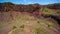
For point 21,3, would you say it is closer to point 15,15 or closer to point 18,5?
point 18,5

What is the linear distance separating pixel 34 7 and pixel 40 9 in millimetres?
147

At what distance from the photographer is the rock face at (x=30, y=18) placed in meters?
2.85

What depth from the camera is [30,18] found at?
9.83 ft

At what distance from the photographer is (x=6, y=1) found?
10.1ft

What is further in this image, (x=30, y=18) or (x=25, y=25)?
(x=30, y=18)

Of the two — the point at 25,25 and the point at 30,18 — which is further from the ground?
the point at 30,18

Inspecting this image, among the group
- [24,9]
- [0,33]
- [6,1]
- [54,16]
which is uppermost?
[6,1]

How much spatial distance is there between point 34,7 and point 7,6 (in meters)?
0.61

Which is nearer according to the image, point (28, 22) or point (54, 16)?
point (28, 22)

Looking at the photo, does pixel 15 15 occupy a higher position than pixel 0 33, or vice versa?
pixel 15 15

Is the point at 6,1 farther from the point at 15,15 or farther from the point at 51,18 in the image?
the point at 51,18

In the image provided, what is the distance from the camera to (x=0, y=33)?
2.84 m

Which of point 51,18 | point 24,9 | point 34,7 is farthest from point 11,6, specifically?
point 51,18

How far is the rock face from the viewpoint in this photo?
2848 mm
